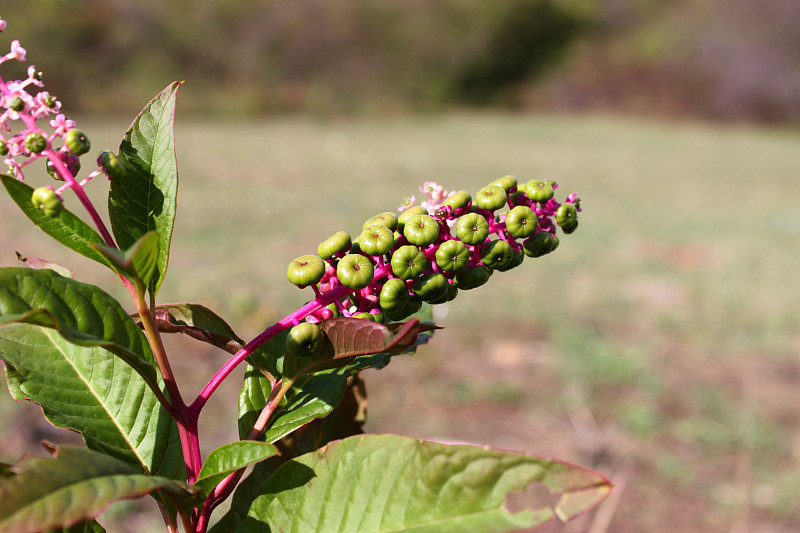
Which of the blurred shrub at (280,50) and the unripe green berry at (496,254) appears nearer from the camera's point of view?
the unripe green berry at (496,254)

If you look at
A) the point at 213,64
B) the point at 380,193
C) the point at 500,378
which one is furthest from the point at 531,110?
the point at 500,378

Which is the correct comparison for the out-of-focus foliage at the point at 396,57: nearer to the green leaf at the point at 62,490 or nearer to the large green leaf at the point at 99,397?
the large green leaf at the point at 99,397

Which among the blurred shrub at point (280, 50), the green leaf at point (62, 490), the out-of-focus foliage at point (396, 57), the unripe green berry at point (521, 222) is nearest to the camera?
the green leaf at point (62, 490)

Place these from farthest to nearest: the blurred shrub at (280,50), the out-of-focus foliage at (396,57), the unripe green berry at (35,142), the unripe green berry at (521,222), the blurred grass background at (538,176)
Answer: the out-of-focus foliage at (396,57) < the blurred shrub at (280,50) < the blurred grass background at (538,176) < the unripe green berry at (521,222) < the unripe green berry at (35,142)

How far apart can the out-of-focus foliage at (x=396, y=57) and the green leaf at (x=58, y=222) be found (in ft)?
43.0

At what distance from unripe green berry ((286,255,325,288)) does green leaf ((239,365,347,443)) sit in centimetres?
9

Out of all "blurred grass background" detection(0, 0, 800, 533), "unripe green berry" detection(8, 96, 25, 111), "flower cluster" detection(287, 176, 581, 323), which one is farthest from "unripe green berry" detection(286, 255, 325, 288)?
"blurred grass background" detection(0, 0, 800, 533)

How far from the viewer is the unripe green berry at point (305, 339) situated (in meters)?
0.48

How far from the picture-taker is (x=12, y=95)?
0.47 m

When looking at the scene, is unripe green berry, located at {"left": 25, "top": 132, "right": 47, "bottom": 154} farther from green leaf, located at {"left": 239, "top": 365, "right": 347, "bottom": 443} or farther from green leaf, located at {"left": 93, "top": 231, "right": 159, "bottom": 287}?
green leaf, located at {"left": 239, "top": 365, "right": 347, "bottom": 443}

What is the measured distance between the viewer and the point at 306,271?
1.61ft

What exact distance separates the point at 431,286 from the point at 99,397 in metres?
0.28

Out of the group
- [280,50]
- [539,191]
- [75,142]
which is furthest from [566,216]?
[280,50]

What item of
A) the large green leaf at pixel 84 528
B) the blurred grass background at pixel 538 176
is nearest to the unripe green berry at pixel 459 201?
the large green leaf at pixel 84 528
